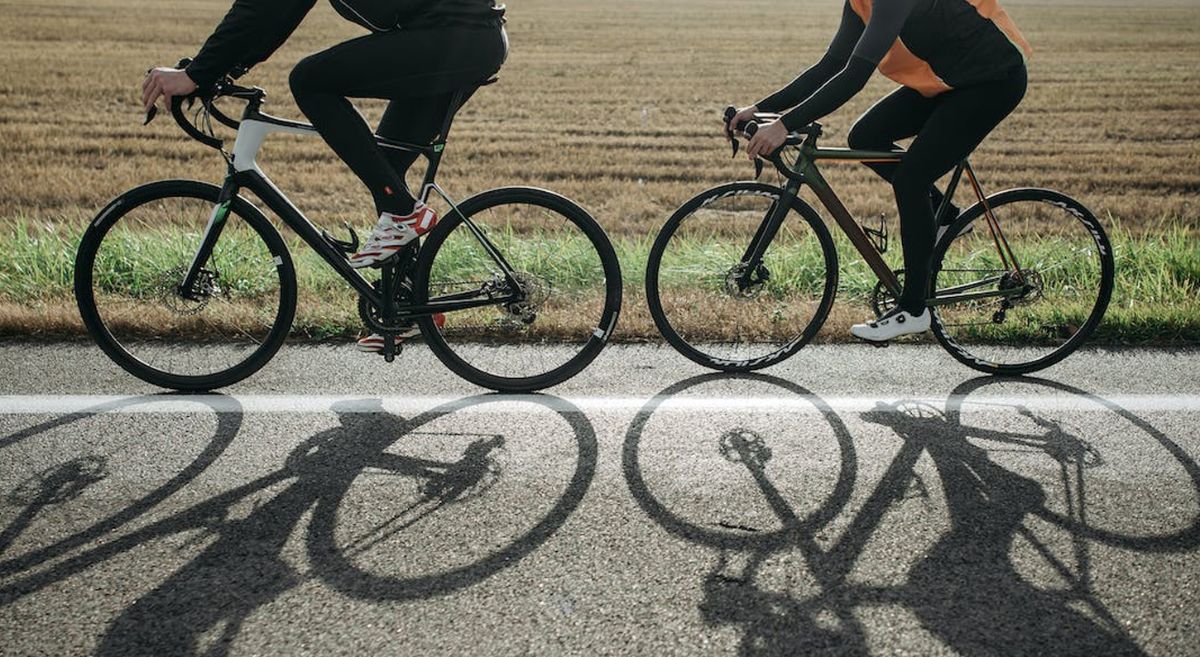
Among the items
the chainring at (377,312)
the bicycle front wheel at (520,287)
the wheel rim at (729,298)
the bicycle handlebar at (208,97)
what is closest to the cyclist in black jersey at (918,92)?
the wheel rim at (729,298)

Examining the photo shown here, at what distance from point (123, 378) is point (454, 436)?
161cm

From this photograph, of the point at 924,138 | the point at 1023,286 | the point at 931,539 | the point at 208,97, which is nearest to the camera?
the point at 931,539

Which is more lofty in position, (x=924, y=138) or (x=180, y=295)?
(x=924, y=138)

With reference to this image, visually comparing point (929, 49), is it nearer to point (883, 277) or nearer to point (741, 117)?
point (741, 117)

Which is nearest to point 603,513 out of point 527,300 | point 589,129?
point 527,300

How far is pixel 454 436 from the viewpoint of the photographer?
3.64m

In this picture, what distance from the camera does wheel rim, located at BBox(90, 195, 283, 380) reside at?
415 centimetres

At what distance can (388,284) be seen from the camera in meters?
4.10

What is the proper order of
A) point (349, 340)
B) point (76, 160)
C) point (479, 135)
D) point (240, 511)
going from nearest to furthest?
1. point (240, 511)
2. point (349, 340)
3. point (76, 160)
4. point (479, 135)

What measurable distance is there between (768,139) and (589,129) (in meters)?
11.3

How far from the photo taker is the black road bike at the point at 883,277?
432 cm

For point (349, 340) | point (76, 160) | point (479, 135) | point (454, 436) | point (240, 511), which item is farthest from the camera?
point (479, 135)

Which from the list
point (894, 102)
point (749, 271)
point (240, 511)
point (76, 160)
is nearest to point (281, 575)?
point (240, 511)

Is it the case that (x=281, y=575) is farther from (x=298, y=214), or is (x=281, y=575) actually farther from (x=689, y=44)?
(x=689, y=44)
